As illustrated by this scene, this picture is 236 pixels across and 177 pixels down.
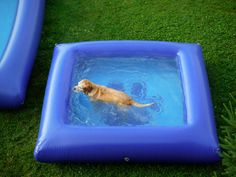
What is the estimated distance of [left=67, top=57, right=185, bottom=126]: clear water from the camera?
4457mm

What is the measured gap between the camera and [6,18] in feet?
20.4

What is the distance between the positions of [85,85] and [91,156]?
0.79m

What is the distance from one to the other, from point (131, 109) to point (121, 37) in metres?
1.80

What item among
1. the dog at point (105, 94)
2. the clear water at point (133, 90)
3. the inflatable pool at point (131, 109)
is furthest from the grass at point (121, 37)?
the dog at point (105, 94)

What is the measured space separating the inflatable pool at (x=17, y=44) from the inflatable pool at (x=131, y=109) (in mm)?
353

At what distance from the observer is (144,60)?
206 inches

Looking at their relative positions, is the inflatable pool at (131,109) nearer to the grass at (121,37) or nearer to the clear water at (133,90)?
the clear water at (133,90)

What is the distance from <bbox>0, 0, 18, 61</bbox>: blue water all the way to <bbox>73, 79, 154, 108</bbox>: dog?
1557 millimetres

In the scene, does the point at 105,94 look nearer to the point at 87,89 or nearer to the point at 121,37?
the point at 87,89

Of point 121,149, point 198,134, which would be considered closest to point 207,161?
point 198,134

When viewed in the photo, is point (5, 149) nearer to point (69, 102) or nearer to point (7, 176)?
point (7, 176)

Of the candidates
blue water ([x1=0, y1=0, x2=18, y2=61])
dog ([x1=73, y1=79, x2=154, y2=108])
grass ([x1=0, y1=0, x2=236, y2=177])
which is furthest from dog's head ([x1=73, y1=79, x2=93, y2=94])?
blue water ([x1=0, y1=0, x2=18, y2=61])

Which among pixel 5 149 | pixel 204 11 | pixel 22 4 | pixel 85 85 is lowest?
pixel 5 149

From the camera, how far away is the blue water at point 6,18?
18.8 feet
